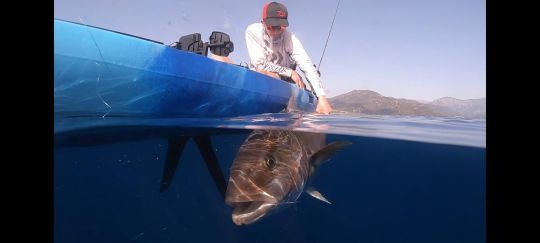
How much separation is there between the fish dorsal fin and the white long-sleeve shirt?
370cm

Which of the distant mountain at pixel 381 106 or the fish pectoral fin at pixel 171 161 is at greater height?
the distant mountain at pixel 381 106

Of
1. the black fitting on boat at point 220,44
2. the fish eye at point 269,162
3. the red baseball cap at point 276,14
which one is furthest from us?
the red baseball cap at point 276,14

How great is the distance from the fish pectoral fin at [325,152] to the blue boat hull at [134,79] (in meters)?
1.97

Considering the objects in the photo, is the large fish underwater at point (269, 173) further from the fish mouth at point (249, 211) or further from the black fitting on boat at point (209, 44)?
the black fitting on boat at point (209, 44)

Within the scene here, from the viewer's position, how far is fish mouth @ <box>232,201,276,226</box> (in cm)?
333

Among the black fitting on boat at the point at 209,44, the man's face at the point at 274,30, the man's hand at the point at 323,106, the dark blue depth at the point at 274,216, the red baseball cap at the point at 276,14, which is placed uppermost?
the red baseball cap at the point at 276,14

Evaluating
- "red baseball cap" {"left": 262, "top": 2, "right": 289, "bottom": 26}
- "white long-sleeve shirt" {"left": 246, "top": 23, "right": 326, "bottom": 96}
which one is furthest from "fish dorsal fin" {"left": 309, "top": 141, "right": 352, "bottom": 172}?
"red baseball cap" {"left": 262, "top": 2, "right": 289, "bottom": 26}

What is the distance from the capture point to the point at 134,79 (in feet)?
13.5

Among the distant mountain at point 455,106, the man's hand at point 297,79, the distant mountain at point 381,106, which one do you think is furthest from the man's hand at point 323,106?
the distant mountain at point 455,106

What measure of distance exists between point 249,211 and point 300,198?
Result: 2.52 m

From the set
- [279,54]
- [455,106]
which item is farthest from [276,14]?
[455,106]

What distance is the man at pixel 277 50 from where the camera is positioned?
24.7 ft

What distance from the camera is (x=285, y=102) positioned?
7.52 metres
